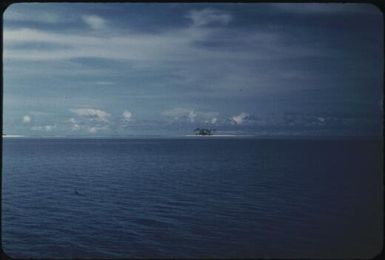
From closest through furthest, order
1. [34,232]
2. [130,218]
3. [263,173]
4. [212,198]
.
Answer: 1. [34,232]
2. [130,218]
3. [212,198]
4. [263,173]

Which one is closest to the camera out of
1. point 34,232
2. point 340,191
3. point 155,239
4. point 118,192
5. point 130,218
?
point 155,239

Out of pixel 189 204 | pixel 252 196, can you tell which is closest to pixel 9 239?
pixel 189 204

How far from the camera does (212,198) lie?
4003 cm

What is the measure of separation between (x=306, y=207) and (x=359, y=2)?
35.2m

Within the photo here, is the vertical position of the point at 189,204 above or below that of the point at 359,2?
below

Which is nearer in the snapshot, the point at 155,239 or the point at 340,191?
the point at 155,239

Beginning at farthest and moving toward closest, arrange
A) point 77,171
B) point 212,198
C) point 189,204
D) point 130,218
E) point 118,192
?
point 77,171 < point 118,192 < point 212,198 < point 189,204 < point 130,218

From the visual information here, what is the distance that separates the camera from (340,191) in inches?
1861

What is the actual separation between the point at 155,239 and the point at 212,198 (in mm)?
16805

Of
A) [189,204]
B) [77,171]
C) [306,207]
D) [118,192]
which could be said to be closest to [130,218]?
[189,204]

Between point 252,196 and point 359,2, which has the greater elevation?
point 359,2

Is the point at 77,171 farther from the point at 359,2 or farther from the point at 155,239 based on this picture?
the point at 359,2

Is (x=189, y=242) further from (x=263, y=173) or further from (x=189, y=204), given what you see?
(x=263, y=173)

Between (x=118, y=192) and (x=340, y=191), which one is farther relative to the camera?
(x=340, y=191)
